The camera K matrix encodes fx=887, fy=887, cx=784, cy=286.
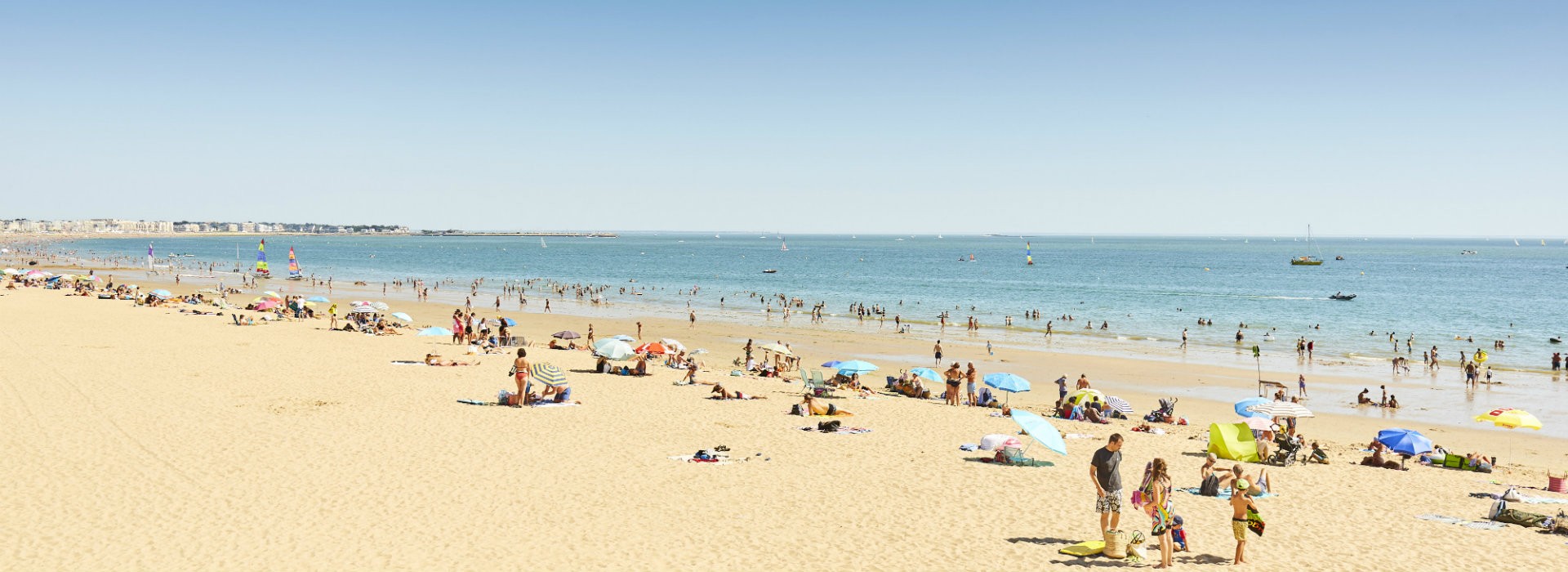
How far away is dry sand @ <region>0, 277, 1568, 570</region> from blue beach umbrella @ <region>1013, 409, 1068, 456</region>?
440 millimetres

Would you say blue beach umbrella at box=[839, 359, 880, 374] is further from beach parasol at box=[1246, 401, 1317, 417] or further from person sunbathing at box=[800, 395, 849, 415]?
beach parasol at box=[1246, 401, 1317, 417]

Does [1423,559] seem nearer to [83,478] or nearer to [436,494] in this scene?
[436,494]

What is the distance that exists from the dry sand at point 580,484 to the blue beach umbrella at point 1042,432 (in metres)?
0.44

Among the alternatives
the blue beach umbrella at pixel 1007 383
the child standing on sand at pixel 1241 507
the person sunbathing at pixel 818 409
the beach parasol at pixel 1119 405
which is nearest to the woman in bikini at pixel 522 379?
the person sunbathing at pixel 818 409

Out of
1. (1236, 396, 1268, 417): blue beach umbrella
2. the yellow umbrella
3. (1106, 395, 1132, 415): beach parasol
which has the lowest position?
(1106, 395, 1132, 415): beach parasol

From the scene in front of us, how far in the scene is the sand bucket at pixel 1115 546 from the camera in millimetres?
10516

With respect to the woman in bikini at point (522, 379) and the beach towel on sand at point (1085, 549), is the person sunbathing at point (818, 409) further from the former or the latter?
the beach towel on sand at point (1085, 549)

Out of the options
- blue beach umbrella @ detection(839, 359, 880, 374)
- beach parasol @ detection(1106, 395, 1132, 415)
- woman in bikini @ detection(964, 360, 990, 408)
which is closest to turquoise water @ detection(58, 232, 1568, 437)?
beach parasol @ detection(1106, 395, 1132, 415)

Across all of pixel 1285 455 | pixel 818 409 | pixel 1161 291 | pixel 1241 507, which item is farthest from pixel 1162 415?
pixel 1161 291

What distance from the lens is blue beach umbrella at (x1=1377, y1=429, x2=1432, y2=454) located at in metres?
16.8

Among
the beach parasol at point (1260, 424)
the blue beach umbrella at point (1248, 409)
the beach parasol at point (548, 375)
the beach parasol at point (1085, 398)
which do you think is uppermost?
the beach parasol at point (548, 375)

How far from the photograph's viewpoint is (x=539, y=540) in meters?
11.0

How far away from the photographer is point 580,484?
13656 millimetres

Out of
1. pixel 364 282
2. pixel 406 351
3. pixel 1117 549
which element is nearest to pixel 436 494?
pixel 1117 549
